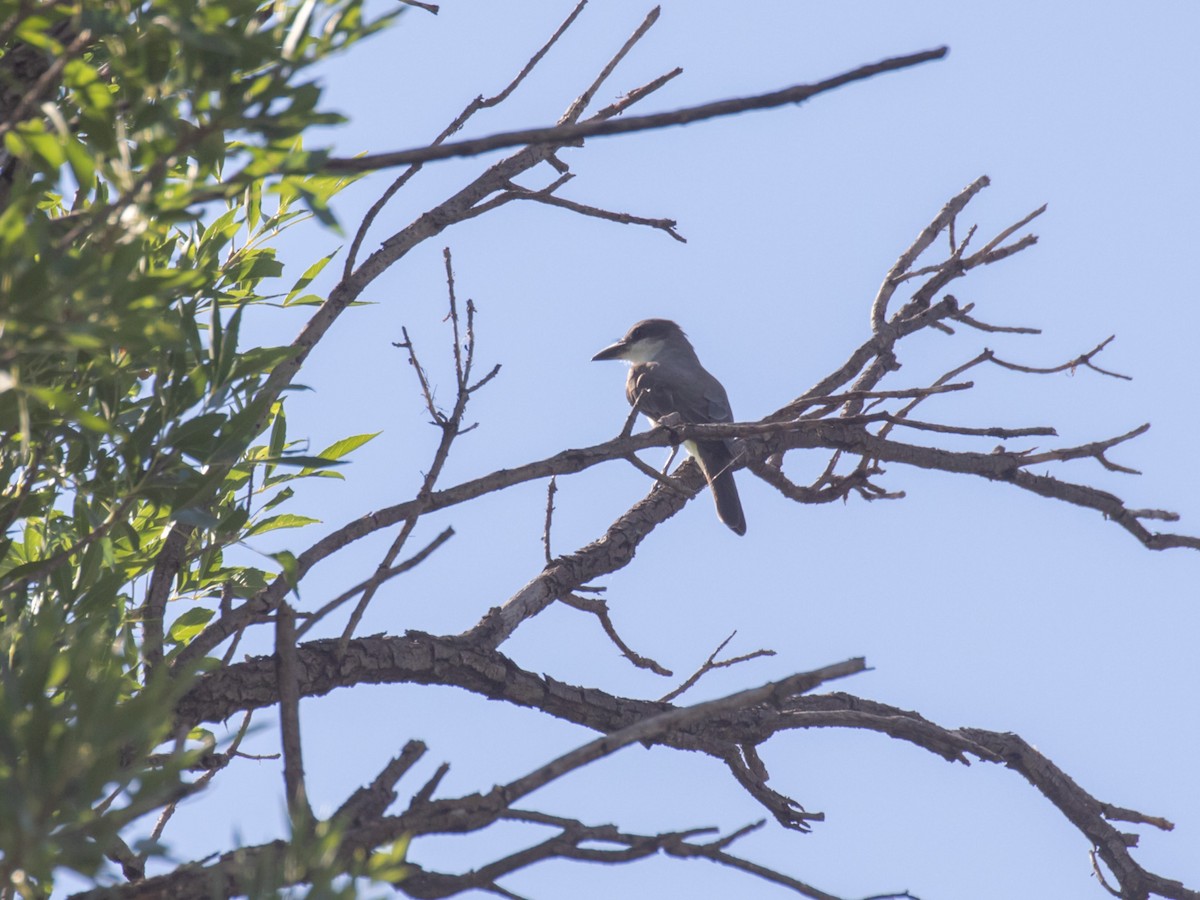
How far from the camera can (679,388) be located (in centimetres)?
958

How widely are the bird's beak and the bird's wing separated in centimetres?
58

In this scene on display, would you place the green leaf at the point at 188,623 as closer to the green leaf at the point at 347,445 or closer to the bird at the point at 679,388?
the green leaf at the point at 347,445

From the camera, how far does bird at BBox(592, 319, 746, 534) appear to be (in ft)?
25.9

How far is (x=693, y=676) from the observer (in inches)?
152

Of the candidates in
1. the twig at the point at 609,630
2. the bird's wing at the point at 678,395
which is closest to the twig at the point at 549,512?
the twig at the point at 609,630

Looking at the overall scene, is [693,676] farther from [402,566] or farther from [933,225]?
[933,225]

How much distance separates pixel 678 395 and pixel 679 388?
117 millimetres

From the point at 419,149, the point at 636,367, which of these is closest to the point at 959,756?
the point at 419,149

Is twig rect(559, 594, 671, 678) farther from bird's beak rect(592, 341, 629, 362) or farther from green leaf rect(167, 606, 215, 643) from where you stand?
bird's beak rect(592, 341, 629, 362)

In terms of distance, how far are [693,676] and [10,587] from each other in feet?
7.11

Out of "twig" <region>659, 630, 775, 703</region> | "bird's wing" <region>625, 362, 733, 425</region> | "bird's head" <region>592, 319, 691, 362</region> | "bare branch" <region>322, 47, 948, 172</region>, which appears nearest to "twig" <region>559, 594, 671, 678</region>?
"twig" <region>659, 630, 775, 703</region>

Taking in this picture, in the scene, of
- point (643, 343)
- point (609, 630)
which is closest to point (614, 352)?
point (643, 343)

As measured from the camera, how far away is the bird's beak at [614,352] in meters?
10.6

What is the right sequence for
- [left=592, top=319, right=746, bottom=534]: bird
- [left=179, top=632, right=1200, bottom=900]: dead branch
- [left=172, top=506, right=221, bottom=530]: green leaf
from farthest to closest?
[left=592, top=319, right=746, bottom=534]: bird → [left=179, top=632, right=1200, bottom=900]: dead branch → [left=172, top=506, right=221, bottom=530]: green leaf
